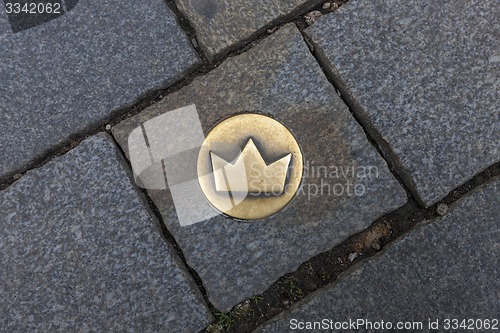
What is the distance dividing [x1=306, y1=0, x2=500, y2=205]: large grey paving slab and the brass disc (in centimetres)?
36

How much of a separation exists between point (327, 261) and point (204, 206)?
1.67 feet

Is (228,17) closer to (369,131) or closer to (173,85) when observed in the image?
(173,85)

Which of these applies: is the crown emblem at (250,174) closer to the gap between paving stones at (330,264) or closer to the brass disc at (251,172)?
the brass disc at (251,172)

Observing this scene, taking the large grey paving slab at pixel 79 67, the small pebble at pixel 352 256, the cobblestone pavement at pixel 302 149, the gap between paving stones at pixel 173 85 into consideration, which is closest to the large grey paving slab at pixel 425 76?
the cobblestone pavement at pixel 302 149

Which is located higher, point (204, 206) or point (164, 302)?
point (204, 206)

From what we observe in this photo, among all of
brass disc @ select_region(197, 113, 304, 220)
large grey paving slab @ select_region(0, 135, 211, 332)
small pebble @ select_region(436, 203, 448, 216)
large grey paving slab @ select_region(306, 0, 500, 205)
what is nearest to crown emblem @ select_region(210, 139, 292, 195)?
brass disc @ select_region(197, 113, 304, 220)

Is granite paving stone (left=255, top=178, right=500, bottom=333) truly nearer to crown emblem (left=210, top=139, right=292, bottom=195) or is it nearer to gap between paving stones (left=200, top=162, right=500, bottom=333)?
gap between paving stones (left=200, top=162, right=500, bottom=333)

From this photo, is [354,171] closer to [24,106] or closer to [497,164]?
[497,164]

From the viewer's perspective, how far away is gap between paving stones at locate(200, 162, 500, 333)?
154 centimetres

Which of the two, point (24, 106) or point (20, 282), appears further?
point (24, 106)

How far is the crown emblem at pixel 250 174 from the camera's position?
1573 mm

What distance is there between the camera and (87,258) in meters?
1.56

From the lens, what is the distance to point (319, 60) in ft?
5.59

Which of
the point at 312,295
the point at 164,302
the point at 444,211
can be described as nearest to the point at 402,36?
the point at 444,211
